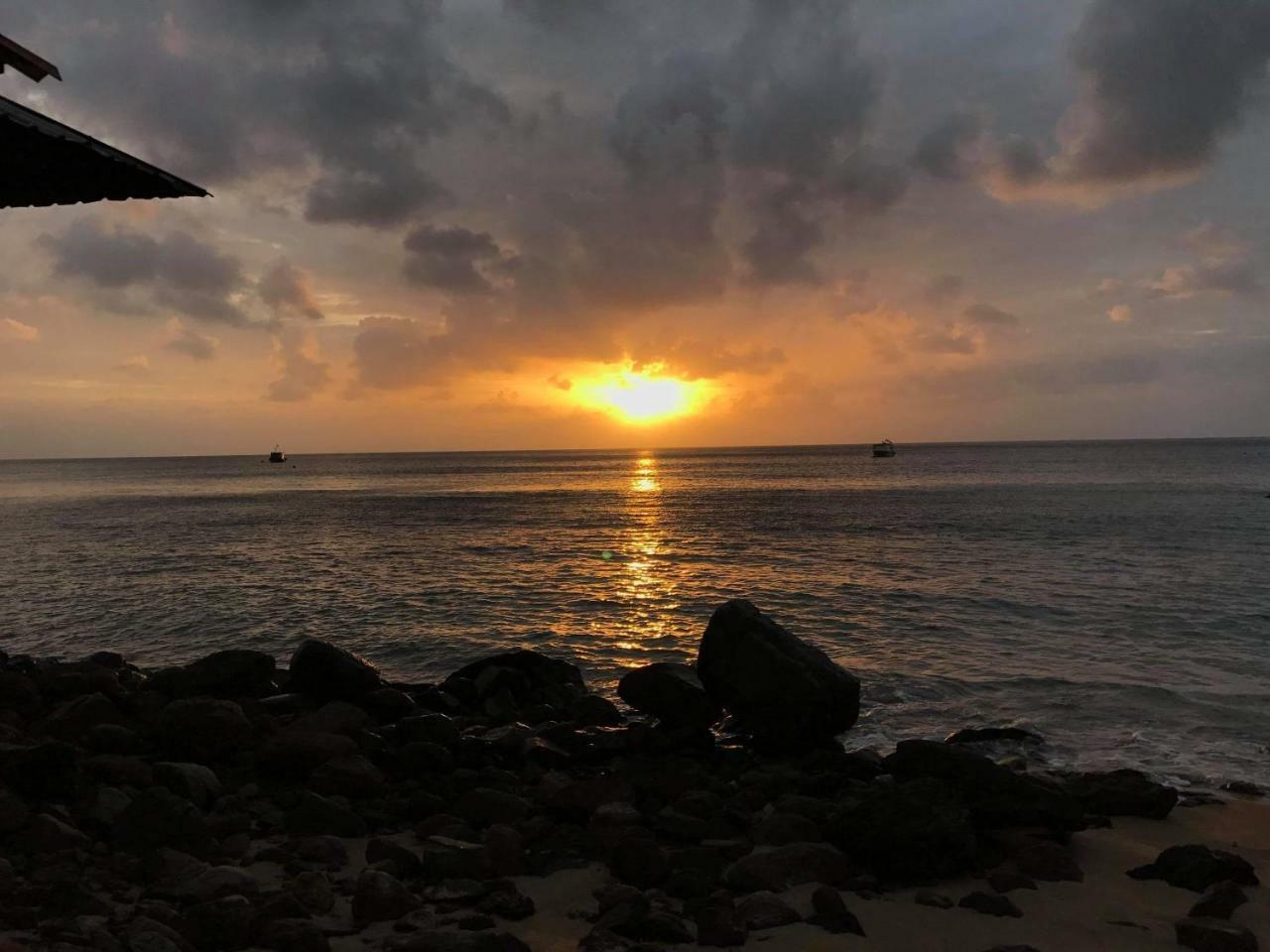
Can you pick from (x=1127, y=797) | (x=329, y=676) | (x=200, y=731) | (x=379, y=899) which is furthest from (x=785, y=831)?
(x=329, y=676)

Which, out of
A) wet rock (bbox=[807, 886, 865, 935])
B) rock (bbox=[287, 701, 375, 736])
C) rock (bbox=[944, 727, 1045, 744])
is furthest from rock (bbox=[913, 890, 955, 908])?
rock (bbox=[287, 701, 375, 736])

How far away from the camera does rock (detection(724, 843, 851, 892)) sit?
830 centimetres

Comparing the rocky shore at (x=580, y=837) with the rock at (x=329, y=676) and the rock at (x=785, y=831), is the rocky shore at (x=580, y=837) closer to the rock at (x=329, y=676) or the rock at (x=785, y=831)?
the rock at (x=785, y=831)

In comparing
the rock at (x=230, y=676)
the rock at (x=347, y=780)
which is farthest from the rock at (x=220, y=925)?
the rock at (x=230, y=676)

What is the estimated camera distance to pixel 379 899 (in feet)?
24.3

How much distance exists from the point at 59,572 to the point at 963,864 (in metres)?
42.2

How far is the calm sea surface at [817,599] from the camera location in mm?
16531

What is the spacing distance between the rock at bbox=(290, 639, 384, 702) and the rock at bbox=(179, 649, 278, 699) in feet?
1.87

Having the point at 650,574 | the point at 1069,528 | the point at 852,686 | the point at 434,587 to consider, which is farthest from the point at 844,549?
the point at 852,686

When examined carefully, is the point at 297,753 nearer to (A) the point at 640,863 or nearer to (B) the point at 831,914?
(A) the point at 640,863

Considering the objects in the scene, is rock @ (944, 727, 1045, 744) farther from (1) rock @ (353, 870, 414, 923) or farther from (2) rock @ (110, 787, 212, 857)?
(2) rock @ (110, 787, 212, 857)

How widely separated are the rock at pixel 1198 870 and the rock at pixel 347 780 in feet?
27.6

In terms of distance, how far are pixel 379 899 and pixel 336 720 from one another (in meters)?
5.56

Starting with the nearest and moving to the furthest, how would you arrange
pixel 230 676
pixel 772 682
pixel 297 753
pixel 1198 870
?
pixel 1198 870 → pixel 297 753 → pixel 772 682 → pixel 230 676
